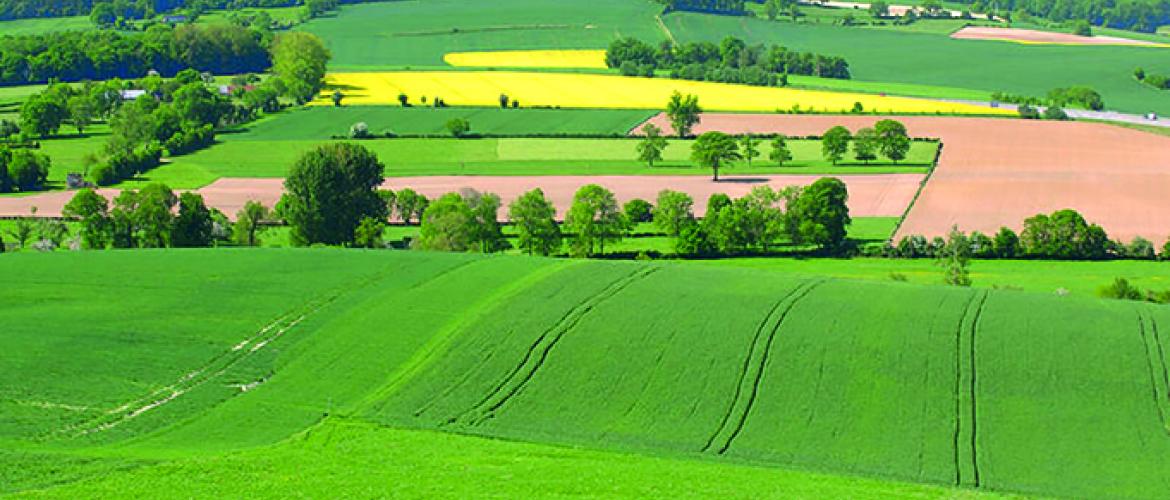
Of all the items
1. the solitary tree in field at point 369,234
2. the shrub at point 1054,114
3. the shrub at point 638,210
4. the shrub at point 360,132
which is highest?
the shrub at point 1054,114

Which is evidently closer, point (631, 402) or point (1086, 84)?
point (631, 402)

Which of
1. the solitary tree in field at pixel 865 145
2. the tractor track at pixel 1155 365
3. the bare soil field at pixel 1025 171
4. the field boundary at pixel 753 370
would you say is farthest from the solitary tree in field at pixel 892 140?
the tractor track at pixel 1155 365

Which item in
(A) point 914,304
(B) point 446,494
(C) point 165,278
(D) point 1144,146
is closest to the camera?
(B) point 446,494

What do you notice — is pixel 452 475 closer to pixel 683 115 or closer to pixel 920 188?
pixel 920 188

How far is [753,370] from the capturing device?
6888 centimetres

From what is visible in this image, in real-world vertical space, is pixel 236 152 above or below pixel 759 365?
above

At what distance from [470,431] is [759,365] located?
51.3 ft

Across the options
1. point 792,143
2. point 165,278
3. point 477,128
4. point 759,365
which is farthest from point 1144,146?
point 165,278

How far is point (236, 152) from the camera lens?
504 ft

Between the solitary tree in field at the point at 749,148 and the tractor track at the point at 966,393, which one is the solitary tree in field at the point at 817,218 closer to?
the tractor track at the point at 966,393

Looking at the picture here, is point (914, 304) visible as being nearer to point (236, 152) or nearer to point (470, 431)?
point (470, 431)

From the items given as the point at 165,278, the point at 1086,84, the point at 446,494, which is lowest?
the point at 446,494

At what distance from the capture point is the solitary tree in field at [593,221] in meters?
108

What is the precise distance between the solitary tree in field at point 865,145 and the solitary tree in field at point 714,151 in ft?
48.8
